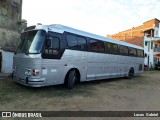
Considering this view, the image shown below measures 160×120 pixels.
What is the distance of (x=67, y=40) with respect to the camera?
33.9 feet

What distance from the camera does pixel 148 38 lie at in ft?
136

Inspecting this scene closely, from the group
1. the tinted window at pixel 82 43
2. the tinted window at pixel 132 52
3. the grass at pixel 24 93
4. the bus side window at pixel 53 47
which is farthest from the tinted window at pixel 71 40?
the tinted window at pixel 132 52

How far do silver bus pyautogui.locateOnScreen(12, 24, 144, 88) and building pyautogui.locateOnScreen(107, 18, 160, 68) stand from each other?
28.9 metres

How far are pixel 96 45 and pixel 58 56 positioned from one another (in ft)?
13.1

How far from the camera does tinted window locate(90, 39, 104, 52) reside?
12.4 metres

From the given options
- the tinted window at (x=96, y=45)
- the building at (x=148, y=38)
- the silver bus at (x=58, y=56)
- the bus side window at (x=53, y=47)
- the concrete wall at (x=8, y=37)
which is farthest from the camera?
the building at (x=148, y=38)

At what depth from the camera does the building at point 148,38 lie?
1620 inches

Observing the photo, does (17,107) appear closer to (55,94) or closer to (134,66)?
(55,94)

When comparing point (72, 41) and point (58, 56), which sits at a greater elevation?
point (72, 41)

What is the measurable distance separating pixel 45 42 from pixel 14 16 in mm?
11462

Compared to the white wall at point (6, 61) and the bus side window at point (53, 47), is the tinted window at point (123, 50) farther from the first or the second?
the white wall at point (6, 61)

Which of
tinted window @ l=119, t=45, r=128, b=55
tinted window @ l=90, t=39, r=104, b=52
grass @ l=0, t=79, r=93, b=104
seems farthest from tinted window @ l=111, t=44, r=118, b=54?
grass @ l=0, t=79, r=93, b=104

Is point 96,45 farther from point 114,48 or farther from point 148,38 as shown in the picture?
point 148,38

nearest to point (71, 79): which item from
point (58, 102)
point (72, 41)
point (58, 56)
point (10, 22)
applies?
point (58, 56)
